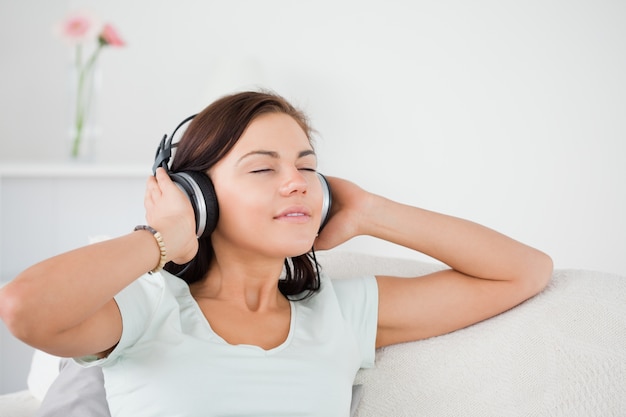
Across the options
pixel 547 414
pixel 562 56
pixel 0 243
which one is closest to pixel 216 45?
pixel 0 243

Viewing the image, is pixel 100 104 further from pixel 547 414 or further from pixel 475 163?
pixel 547 414

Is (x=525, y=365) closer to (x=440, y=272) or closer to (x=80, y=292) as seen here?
(x=440, y=272)

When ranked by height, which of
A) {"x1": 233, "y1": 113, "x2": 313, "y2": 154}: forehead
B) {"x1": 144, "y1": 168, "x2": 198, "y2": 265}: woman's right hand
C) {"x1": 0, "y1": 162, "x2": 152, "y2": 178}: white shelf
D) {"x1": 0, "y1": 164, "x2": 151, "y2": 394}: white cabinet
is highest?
{"x1": 233, "y1": 113, "x2": 313, "y2": 154}: forehead

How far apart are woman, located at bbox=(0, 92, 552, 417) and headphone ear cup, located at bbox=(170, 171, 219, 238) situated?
0.9 inches

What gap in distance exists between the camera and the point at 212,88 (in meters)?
3.47

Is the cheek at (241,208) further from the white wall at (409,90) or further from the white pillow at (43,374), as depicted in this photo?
the white wall at (409,90)

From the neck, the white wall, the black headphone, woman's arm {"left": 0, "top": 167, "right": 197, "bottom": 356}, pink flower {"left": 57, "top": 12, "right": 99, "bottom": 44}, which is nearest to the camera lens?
woman's arm {"left": 0, "top": 167, "right": 197, "bottom": 356}

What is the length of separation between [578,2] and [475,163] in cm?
72

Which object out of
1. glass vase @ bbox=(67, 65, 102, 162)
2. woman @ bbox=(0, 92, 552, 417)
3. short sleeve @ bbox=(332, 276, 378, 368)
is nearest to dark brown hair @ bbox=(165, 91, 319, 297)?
woman @ bbox=(0, 92, 552, 417)

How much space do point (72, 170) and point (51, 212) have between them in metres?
0.20

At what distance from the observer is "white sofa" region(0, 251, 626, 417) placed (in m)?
1.29

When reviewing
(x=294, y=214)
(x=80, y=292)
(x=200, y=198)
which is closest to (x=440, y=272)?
(x=294, y=214)

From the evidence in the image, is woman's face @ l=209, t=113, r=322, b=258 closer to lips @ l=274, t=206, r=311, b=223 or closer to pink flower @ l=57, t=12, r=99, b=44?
lips @ l=274, t=206, r=311, b=223

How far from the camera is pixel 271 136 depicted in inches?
56.7
